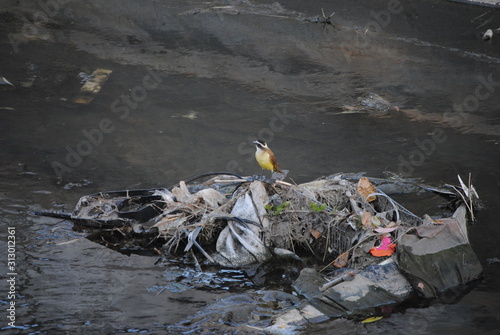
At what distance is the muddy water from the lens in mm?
5898

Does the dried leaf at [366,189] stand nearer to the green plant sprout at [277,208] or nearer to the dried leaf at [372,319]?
the green plant sprout at [277,208]

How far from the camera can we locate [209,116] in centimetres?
980

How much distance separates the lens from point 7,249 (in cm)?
638

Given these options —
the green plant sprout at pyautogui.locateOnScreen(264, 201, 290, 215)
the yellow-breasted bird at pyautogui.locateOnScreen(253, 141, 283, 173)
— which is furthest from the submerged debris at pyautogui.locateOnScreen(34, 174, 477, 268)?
the yellow-breasted bird at pyautogui.locateOnScreen(253, 141, 283, 173)

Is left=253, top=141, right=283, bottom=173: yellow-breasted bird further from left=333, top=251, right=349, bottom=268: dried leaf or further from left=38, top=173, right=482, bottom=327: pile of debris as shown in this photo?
left=333, top=251, right=349, bottom=268: dried leaf

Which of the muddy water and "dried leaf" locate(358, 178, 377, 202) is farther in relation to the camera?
"dried leaf" locate(358, 178, 377, 202)

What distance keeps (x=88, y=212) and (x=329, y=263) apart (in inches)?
117


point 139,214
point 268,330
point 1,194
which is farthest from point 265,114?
point 268,330

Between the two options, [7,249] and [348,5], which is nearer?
[7,249]

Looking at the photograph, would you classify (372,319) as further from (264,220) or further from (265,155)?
(265,155)

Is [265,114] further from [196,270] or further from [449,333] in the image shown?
[449,333]

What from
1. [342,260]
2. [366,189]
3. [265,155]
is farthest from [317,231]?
[265,155]

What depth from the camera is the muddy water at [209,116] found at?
5.90m

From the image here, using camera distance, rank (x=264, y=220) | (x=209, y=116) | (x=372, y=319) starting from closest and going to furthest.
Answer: (x=372, y=319)
(x=264, y=220)
(x=209, y=116)
